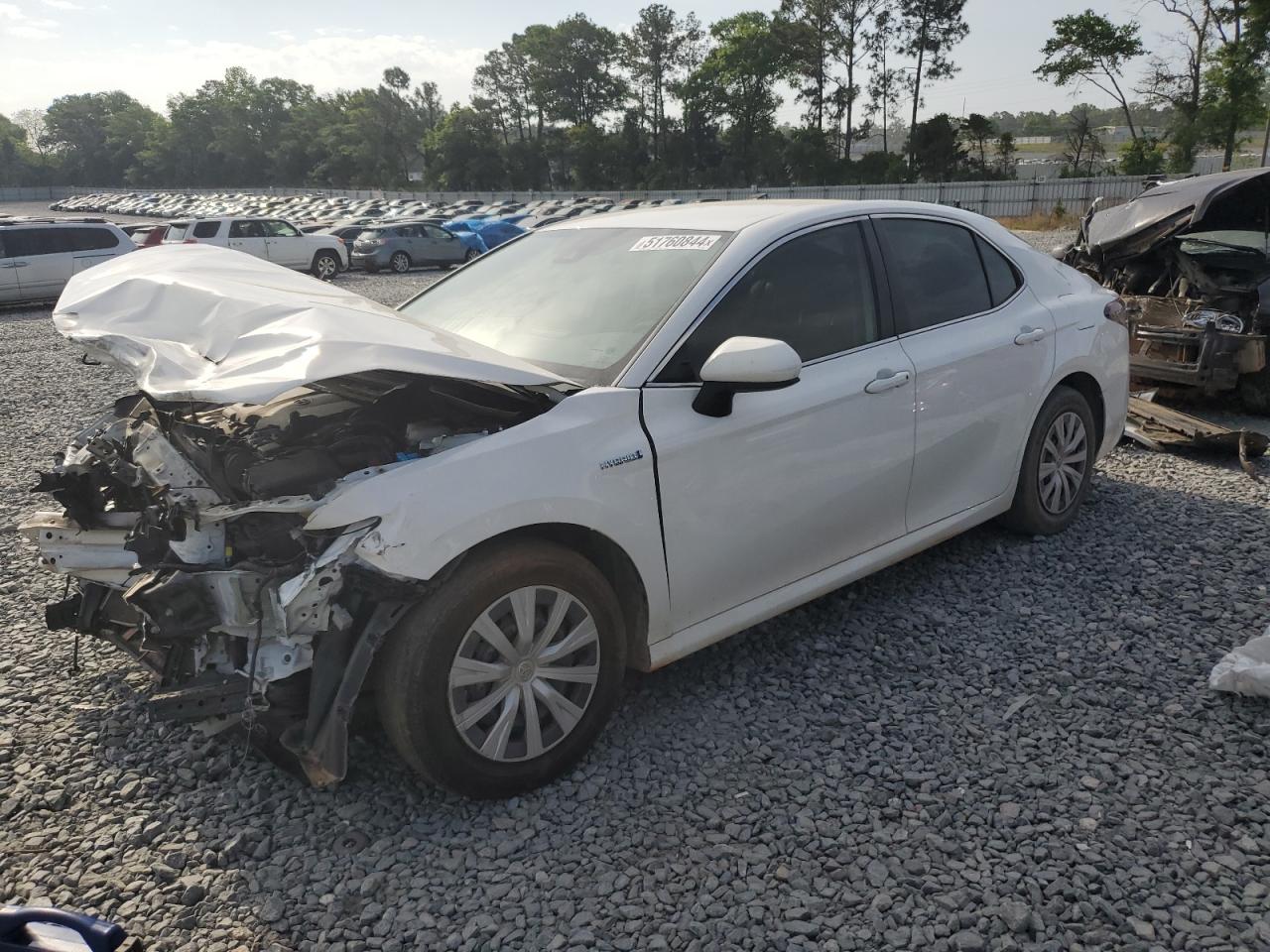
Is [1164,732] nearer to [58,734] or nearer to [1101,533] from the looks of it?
[1101,533]

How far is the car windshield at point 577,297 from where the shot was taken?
3.19 m

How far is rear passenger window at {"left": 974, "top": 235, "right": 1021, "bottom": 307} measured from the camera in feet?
14.0

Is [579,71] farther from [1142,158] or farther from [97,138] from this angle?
[97,138]

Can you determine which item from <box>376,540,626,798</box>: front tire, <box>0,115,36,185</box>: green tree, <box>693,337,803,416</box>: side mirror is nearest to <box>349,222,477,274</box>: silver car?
<box>693,337,803,416</box>: side mirror

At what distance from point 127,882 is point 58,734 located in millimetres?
976

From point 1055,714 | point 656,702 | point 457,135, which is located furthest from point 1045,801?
point 457,135

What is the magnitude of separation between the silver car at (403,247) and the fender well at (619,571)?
874 inches

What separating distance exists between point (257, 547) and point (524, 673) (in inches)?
33.8

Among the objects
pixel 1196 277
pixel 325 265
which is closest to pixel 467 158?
pixel 325 265

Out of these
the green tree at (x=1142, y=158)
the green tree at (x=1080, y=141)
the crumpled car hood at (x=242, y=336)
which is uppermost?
the green tree at (x=1080, y=141)

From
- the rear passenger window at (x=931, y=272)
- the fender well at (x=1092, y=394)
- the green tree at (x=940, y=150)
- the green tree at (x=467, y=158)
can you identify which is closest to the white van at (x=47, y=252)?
the rear passenger window at (x=931, y=272)

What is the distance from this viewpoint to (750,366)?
2.84 metres

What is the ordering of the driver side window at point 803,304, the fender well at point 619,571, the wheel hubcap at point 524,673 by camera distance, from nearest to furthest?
the wheel hubcap at point 524,673, the fender well at point 619,571, the driver side window at point 803,304

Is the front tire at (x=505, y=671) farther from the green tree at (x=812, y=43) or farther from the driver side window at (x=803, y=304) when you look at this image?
the green tree at (x=812, y=43)
